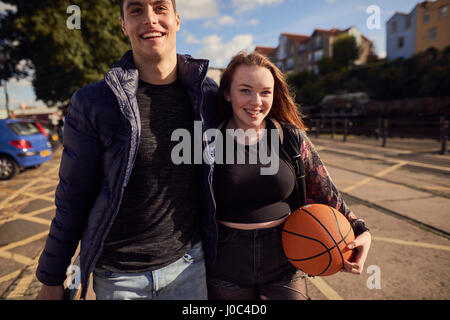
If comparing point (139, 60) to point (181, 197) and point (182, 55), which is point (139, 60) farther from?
point (181, 197)

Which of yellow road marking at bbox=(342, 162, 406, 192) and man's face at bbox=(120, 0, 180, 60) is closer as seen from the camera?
man's face at bbox=(120, 0, 180, 60)

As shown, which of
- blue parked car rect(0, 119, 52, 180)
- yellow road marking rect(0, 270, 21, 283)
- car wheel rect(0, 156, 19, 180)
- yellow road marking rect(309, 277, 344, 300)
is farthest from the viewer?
car wheel rect(0, 156, 19, 180)

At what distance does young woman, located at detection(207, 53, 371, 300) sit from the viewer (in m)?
1.76

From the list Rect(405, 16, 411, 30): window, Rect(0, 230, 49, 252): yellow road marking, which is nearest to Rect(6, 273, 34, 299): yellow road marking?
Rect(0, 230, 49, 252): yellow road marking

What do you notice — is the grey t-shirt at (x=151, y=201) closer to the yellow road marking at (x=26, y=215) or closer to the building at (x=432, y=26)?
the yellow road marking at (x=26, y=215)

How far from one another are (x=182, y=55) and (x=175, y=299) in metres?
1.50

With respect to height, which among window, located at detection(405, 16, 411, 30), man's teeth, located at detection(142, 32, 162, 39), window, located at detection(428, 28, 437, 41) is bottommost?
man's teeth, located at detection(142, 32, 162, 39)

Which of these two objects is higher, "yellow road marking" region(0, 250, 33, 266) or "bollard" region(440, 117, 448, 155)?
"bollard" region(440, 117, 448, 155)

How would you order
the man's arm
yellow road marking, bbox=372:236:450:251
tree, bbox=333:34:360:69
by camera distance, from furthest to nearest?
tree, bbox=333:34:360:69
yellow road marking, bbox=372:236:450:251
the man's arm

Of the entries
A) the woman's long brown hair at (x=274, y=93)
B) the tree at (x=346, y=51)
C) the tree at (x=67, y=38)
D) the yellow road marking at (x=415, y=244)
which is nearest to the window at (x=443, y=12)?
the tree at (x=346, y=51)

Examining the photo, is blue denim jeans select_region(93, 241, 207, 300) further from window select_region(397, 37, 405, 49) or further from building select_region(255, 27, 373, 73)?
building select_region(255, 27, 373, 73)

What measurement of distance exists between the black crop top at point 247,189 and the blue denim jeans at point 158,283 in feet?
1.10

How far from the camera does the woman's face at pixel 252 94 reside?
1827 millimetres

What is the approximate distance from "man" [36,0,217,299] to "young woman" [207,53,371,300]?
13cm
